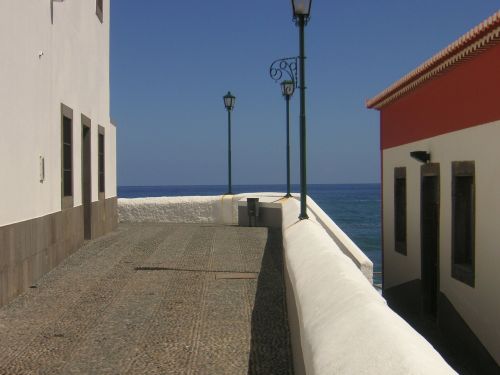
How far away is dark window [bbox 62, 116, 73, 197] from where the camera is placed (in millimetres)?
12625

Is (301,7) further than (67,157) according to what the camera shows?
No

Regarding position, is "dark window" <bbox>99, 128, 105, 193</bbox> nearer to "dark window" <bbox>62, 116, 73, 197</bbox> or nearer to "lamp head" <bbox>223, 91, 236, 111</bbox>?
"dark window" <bbox>62, 116, 73, 197</bbox>

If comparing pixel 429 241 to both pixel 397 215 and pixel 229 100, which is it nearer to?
pixel 397 215

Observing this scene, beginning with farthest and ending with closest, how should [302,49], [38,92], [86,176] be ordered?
[86,176] → [302,49] → [38,92]

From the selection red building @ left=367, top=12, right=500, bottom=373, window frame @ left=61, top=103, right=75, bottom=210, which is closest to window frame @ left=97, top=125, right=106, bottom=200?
window frame @ left=61, top=103, right=75, bottom=210

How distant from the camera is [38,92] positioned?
10.0 meters

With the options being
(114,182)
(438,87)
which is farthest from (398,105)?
(114,182)

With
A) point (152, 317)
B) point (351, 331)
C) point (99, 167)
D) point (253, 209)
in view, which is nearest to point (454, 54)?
point (152, 317)

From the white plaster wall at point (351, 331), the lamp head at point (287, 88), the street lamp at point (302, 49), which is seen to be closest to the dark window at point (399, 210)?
the lamp head at point (287, 88)

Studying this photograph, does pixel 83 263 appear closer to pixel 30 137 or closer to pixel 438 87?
pixel 30 137

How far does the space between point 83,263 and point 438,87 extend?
7548 mm

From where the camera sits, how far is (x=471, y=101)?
10562mm

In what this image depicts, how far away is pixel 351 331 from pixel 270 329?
3.70 metres

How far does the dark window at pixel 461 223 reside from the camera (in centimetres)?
1095
